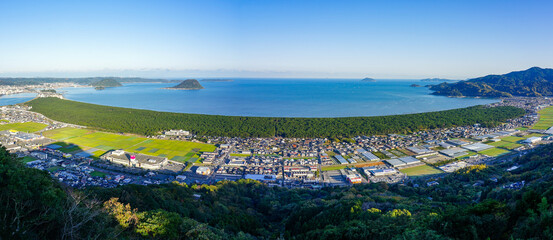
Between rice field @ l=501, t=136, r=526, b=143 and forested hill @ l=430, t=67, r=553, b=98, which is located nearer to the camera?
rice field @ l=501, t=136, r=526, b=143

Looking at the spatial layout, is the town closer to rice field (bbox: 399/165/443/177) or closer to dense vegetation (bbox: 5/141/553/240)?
rice field (bbox: 399/165/443/177)

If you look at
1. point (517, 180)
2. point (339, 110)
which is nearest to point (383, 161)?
point (517, 180)

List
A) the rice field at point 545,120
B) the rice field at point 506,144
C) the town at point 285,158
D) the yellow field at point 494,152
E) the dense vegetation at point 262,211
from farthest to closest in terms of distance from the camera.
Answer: the rice field at point 545,120 → the rice field at point 506,144 → the yellow field at point 494,152 → the town at point 285,158 → the dense vegetation at point 262,211

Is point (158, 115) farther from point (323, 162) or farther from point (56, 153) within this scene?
point (323, 162)

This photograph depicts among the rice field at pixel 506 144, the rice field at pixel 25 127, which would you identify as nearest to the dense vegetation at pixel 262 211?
the rice field at pixel 506 144

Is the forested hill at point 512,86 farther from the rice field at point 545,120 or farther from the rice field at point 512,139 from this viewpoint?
the rice field at point 512,139

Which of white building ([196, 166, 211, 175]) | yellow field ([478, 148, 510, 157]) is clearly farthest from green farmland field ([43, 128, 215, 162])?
yellow field ([478, 148, 510, 157])
